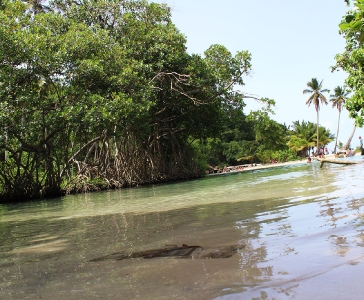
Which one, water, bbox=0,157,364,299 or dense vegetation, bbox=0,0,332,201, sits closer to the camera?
water, bbox=0,157,364,299

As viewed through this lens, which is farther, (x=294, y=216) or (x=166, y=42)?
(x=166, y=42)

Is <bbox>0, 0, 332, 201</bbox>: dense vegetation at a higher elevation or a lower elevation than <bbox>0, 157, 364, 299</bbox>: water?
higher

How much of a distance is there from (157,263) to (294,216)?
6.85 ft

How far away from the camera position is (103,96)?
15719 millimetres

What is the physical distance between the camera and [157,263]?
10.0 ft

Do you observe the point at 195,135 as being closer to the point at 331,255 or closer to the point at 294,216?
the point at 294,216

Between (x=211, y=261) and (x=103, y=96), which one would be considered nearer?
(x=211, y=261)

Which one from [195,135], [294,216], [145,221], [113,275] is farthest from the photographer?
[195,135]

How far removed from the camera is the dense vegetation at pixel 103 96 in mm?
14234

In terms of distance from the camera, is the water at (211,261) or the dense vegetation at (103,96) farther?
the dense vegetation at (103,96)

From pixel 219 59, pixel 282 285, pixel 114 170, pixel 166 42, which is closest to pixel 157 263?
pixel 282 285

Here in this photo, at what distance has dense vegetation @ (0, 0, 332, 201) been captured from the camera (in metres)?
14.2

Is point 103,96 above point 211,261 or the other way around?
above

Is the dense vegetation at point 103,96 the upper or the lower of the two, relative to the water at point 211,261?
upper
